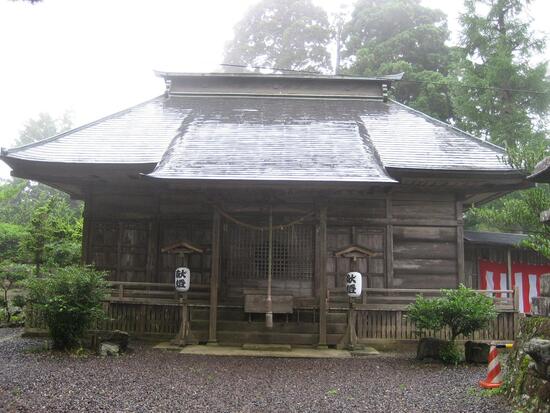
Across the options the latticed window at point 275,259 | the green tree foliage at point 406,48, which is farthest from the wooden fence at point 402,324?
the green tree foliage at point 406,48

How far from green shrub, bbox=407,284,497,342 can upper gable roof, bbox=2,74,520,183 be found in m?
2.62

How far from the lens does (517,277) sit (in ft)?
53.4

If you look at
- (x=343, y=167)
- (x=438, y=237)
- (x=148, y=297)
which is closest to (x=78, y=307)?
(x=148, y=297)

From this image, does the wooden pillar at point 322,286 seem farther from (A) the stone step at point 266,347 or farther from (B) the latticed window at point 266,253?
(B) the latticed window at point 266,253

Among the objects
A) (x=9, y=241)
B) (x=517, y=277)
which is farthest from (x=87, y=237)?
(x=517, y=277)

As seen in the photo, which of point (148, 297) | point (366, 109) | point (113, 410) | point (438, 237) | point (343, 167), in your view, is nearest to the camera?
point (113, 410)

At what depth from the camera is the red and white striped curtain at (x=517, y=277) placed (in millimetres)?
16203

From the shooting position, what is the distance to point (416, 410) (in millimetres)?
5375

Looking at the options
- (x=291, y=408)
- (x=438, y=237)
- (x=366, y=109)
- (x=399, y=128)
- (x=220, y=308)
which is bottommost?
(x=291, y=408)

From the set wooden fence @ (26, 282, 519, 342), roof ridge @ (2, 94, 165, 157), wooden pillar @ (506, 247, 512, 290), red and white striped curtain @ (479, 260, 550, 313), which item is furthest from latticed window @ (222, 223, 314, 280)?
wooden pillar @ (506, 247, 512, 290)

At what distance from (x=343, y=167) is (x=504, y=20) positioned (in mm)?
13176

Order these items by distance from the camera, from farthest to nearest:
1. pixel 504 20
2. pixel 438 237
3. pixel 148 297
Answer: pixel 504 20 < pixel 438 237 < pixel 148 297

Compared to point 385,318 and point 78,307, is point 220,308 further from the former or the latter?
point 385,318

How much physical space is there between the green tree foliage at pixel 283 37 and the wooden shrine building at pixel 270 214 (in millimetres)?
19858
